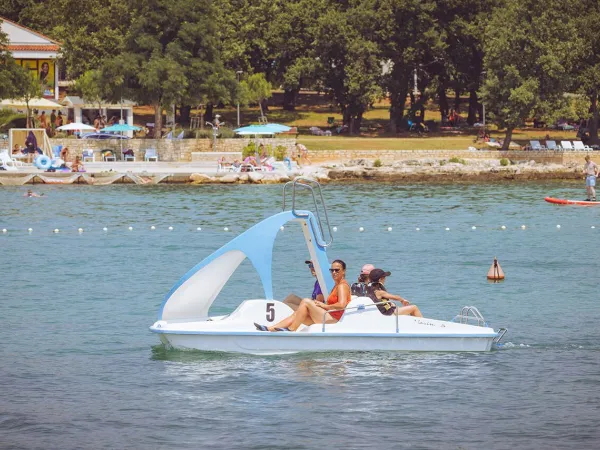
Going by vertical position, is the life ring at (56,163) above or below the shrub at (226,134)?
below

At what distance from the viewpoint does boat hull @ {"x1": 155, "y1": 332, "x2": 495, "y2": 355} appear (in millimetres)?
19578

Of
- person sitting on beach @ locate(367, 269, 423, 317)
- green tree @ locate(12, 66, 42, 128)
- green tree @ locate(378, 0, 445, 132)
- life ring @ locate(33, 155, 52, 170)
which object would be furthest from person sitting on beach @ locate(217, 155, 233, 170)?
person sitting on beach @ locate(367, 269, 423, 317)

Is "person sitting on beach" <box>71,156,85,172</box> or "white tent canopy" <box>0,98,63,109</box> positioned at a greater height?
"white tent canopy" <box>0,98,63,109</box>

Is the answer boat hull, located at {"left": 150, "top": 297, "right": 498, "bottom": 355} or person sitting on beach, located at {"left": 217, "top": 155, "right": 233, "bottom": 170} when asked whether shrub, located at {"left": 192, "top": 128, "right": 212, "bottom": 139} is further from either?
boat hull, located at {"left": 150, "top": 297, "right": 498, "bottom": 355}

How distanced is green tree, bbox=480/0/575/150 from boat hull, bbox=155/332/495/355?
5464cm

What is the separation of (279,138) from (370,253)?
121 ft

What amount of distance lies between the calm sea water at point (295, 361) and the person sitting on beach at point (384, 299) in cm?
76

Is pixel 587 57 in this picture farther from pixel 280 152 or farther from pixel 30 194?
pixel 30 194

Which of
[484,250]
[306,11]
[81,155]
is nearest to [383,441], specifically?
[484,250]

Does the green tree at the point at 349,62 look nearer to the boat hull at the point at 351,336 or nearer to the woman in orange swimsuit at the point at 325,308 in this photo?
the woman in orange swimsuit at the point at 325,308

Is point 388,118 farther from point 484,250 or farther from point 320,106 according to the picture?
point 484,250

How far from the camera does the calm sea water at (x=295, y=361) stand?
55.1 feet

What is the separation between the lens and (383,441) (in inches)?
639

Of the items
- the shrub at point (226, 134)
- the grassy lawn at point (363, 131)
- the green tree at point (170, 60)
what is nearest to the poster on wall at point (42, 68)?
the grassy lawn at point (363, 131)
